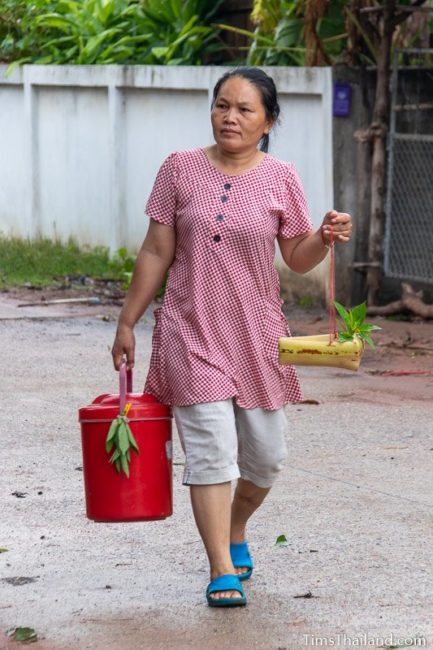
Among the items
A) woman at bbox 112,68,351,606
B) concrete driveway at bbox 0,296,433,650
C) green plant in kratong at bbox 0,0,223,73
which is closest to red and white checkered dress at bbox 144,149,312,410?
woman at bbox 112,68,351,606

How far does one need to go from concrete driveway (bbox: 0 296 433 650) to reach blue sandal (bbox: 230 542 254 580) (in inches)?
1.6

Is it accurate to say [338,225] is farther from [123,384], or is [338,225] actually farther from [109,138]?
[109,138]

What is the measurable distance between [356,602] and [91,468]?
96 cm

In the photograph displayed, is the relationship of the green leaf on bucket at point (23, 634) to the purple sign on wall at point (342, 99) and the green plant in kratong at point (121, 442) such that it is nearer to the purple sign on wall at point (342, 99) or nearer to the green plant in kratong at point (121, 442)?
the green plant in kratong at point (121, 442)

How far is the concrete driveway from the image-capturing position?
14.9 feet

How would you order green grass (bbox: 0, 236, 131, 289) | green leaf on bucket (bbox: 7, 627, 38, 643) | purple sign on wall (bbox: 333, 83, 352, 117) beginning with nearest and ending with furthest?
green leaf on bucket (bbox: 7, 627, 38, 643) < purple sign on wall (bbox: 333, 83, 352, 117) < green grass (bbox: 0, 236, 131, 289)

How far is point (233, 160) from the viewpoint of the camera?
190 inches

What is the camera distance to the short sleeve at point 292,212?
16.0 feet

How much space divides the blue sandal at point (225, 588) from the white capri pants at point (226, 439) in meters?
0.32

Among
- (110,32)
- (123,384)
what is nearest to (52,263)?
(110,32)

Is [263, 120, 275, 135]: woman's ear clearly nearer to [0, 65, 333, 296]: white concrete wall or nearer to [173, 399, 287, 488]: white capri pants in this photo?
[173, 399, 287, 488]: white capri pants

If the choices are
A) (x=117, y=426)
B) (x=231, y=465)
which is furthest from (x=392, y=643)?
(x=117, y=426)

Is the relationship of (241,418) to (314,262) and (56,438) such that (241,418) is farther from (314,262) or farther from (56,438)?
(56,438)

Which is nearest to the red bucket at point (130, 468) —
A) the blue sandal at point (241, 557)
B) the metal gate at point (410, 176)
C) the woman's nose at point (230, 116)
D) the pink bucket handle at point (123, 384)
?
the pink bucket handle at point (123, 384)
